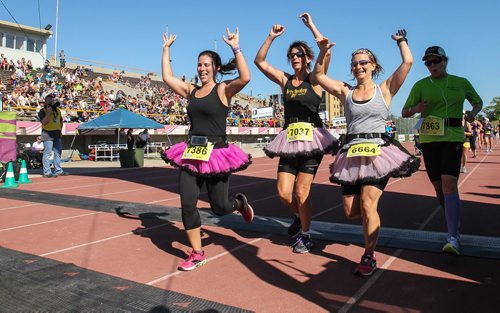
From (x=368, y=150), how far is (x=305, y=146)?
33.4 inches

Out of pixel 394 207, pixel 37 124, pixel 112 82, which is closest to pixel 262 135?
pixel 112 82

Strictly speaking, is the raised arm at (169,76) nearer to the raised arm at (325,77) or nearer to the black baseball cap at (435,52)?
the raised arm at (325,77)

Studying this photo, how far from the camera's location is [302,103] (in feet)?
14.4

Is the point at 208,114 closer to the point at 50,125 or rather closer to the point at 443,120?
the point at 443,120

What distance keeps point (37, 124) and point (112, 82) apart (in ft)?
64.7

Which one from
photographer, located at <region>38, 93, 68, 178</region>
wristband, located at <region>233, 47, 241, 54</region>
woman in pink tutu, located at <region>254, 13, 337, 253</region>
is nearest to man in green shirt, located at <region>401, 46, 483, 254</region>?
woman in pink tutu, located at <region>254, 13, 337, 253</region>

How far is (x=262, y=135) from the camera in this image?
127ft

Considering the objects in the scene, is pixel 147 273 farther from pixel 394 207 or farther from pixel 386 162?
pixel 394 207

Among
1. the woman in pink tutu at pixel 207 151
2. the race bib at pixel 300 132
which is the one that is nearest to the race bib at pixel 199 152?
the woman in pink tutu at pixel 207 151

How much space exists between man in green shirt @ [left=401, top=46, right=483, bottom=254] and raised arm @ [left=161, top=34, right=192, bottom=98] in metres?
2.37

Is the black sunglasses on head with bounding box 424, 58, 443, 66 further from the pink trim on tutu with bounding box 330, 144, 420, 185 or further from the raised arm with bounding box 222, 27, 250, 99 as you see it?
the raised arm with bounding box 222, 27, 250, 99

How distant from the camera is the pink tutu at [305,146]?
423cm

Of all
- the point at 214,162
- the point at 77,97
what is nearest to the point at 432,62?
the point at 214,162

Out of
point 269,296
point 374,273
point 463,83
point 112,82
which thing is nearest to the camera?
point 269,296
